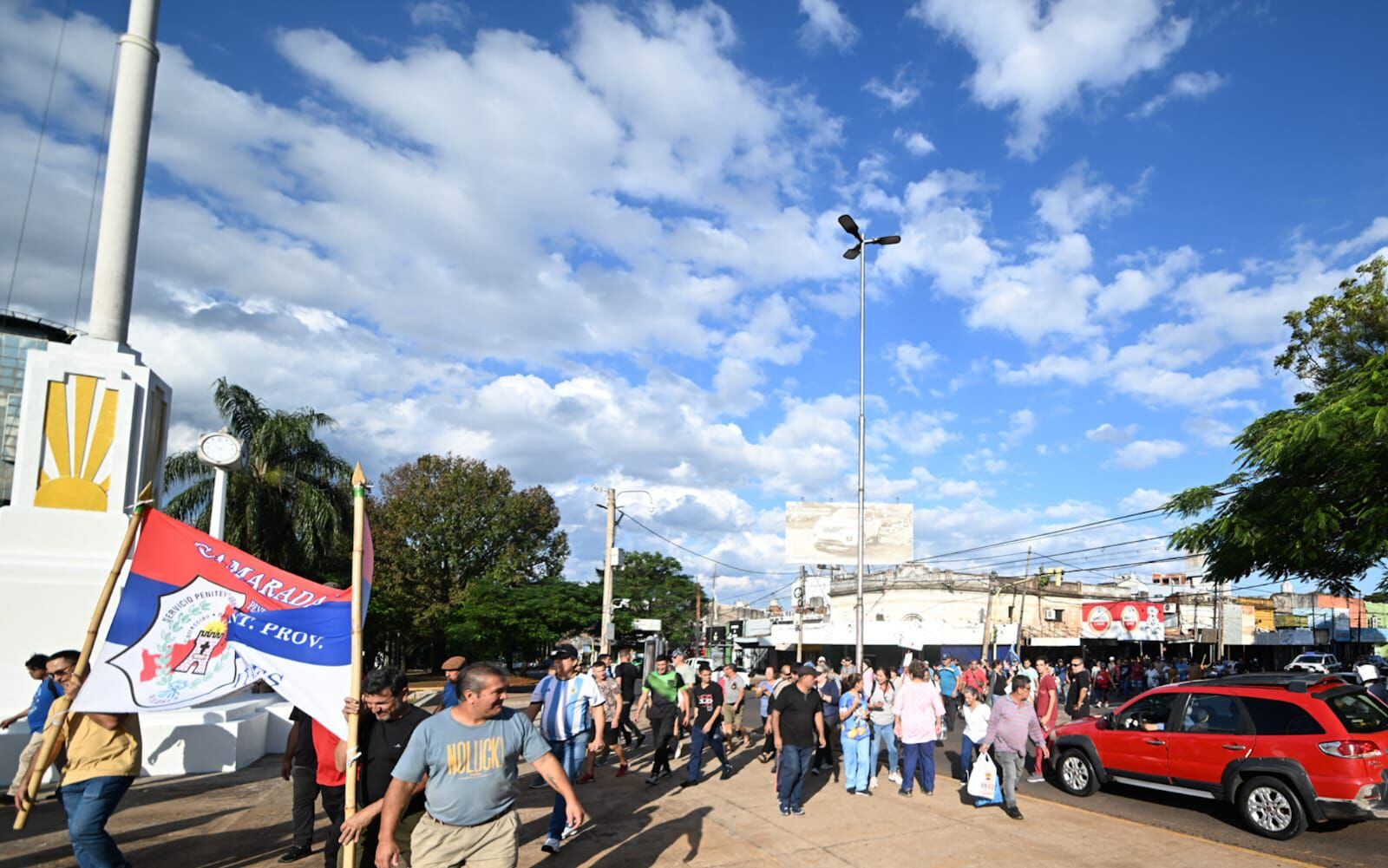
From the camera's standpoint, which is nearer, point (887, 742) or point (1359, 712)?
point (1359, 712)

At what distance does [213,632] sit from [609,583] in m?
21.8

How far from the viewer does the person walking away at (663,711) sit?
11031mm

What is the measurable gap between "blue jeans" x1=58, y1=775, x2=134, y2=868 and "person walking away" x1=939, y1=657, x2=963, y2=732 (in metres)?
15.3

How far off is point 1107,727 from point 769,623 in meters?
50.8

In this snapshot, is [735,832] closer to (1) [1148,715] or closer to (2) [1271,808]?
(2) [1271,808]

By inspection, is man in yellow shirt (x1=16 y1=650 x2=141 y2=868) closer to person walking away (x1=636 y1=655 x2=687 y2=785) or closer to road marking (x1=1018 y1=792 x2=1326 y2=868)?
person walking away (x1=636 y1=655 x2=687 y2=785)

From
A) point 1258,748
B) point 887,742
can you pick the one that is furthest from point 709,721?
point 1258,748

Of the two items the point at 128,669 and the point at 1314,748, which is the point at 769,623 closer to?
the point at 1314,748

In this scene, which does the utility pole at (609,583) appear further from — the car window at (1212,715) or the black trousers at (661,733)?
the car window at (1212,715)

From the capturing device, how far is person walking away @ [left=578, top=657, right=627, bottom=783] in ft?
35.7

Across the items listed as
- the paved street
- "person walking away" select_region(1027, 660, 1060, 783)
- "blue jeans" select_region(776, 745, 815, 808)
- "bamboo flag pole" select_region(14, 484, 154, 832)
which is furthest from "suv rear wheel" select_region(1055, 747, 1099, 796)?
"bamboo flag pole" select_region(14, 484, 154, 832)

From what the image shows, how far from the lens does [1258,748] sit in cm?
861

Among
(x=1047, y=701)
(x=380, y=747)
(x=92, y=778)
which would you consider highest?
(x=380, y=747)

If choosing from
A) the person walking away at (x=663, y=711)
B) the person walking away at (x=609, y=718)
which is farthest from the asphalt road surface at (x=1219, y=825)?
the person walking away at (x=609, y=718)
